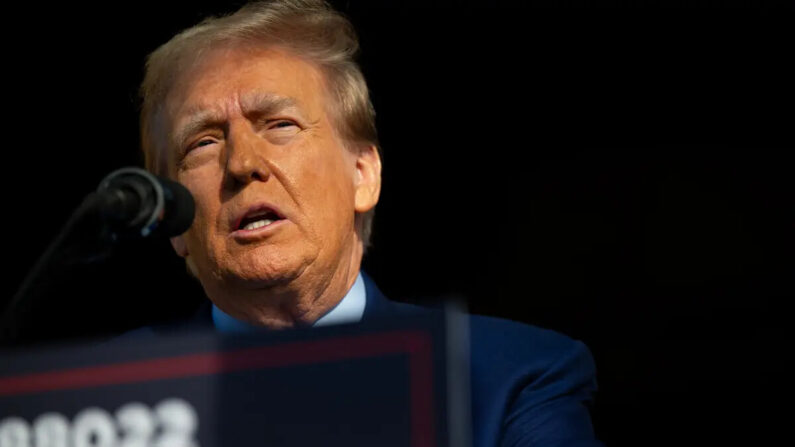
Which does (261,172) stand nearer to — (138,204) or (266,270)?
(266,270)

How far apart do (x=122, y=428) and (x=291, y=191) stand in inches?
31.8

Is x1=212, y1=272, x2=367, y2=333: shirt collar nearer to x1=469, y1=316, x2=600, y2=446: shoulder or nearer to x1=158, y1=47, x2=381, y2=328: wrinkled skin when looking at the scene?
x1=158, y1=47, x2=381, y2=328: wrinkled skin

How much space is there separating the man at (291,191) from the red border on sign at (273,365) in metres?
0.72

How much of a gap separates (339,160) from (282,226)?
191mm

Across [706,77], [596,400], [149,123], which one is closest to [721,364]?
[596,400]

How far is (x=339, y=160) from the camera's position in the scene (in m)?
1.89

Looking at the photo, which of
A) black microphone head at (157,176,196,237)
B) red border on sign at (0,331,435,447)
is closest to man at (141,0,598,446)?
black microphone head at (157,176,196,237)

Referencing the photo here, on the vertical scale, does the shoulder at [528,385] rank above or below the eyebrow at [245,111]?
below

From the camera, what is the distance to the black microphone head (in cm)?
114

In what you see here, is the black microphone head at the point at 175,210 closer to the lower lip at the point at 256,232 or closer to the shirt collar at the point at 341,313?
the lower lip at the point at 256,232

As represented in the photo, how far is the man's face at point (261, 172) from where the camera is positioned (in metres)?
1.75

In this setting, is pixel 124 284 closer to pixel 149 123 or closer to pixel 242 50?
pixel 149 123

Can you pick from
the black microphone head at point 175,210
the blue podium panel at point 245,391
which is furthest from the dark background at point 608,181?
the blue podium panel at point 245,391

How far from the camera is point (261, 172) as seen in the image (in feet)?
5.75
